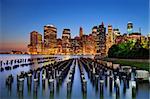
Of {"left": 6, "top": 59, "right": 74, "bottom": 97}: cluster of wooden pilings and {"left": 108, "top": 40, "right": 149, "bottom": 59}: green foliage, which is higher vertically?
{"left": 108, "top": 40, "right": 149, "bottom": 59}: green foliage

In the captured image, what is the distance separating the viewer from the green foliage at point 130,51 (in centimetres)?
1989

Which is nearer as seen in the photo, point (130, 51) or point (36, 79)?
point (36, 79)

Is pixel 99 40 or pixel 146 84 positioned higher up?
pixel 99 40

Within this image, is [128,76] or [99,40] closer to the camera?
[128,76]

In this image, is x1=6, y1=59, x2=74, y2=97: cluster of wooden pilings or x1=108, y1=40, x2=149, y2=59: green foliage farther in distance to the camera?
x1=108, y1=40, x2=149, y2=59: green foliage

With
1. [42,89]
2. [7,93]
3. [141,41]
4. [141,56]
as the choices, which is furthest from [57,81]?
[141,41]

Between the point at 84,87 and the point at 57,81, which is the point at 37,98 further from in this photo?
the point at 57,81

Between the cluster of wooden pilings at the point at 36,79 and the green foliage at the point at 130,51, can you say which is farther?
the green foliage at the point at 130,51

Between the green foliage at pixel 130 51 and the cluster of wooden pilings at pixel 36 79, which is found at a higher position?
the green foliage at pixel 130 51

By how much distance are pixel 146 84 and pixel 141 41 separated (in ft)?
51.4

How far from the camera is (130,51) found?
2341 cm

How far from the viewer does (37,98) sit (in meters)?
8.77

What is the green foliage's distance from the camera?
19.9 m

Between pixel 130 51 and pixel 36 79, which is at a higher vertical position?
pixel 130 51
